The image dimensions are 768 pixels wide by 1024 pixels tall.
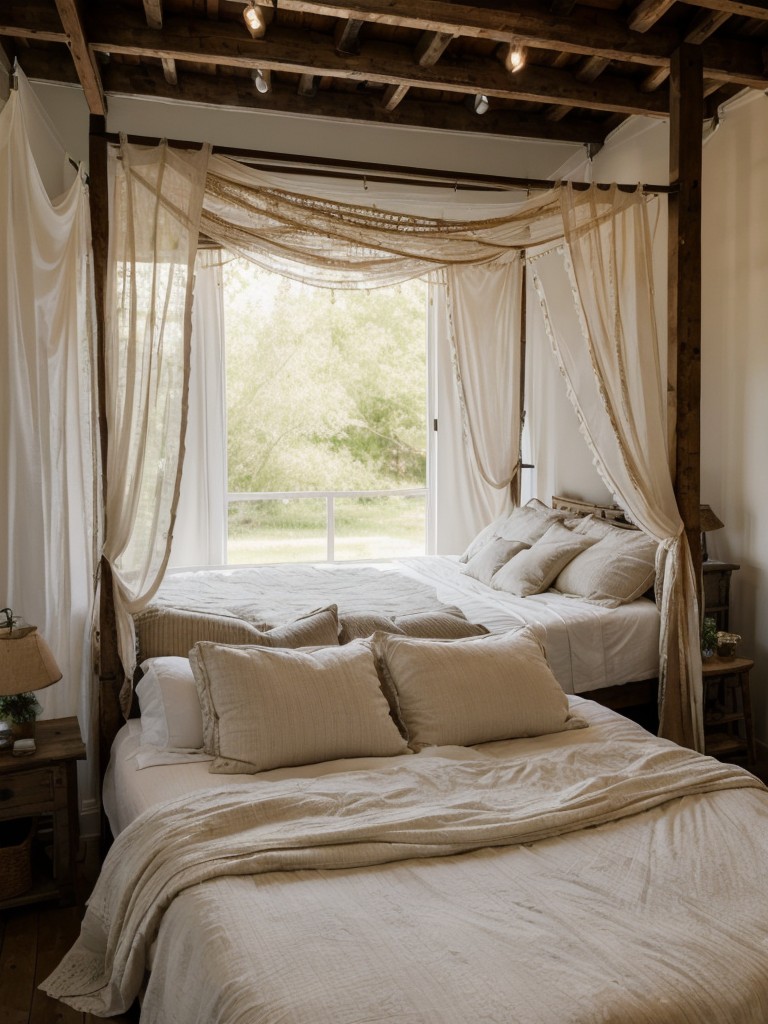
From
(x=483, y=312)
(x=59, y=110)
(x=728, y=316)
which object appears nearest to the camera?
(x=728, y=316)

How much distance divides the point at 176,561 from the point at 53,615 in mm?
2380

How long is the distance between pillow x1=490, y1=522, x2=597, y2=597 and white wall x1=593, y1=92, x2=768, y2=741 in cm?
65

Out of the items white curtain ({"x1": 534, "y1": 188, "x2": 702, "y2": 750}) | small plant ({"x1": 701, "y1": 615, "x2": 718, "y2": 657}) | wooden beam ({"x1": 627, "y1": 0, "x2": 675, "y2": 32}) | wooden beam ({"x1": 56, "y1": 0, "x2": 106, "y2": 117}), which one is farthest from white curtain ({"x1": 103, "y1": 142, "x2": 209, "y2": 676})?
small plant ({"x1": 701, "y1": 615, "x2": 718, "y2": 657})

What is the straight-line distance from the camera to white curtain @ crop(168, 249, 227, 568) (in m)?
5.31

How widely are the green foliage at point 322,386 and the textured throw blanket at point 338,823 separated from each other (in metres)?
7.19

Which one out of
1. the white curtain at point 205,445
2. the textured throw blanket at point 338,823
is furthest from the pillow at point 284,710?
the white curtain at point 205,445

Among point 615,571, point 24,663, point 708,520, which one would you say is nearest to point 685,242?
point 708,520

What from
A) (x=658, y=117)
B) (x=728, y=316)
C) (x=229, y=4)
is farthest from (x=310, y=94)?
(x=728, y=316)

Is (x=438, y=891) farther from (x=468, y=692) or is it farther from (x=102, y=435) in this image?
(x=102, y=435)

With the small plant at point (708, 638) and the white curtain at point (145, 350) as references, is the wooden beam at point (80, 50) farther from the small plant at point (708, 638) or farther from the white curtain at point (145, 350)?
the small plant at point (708, 638)

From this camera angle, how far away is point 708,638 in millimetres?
3686

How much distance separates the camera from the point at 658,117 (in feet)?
13.5

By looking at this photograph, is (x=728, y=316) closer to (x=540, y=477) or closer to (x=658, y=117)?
(x=658, y=117)

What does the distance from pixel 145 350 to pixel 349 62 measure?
5.80ft
